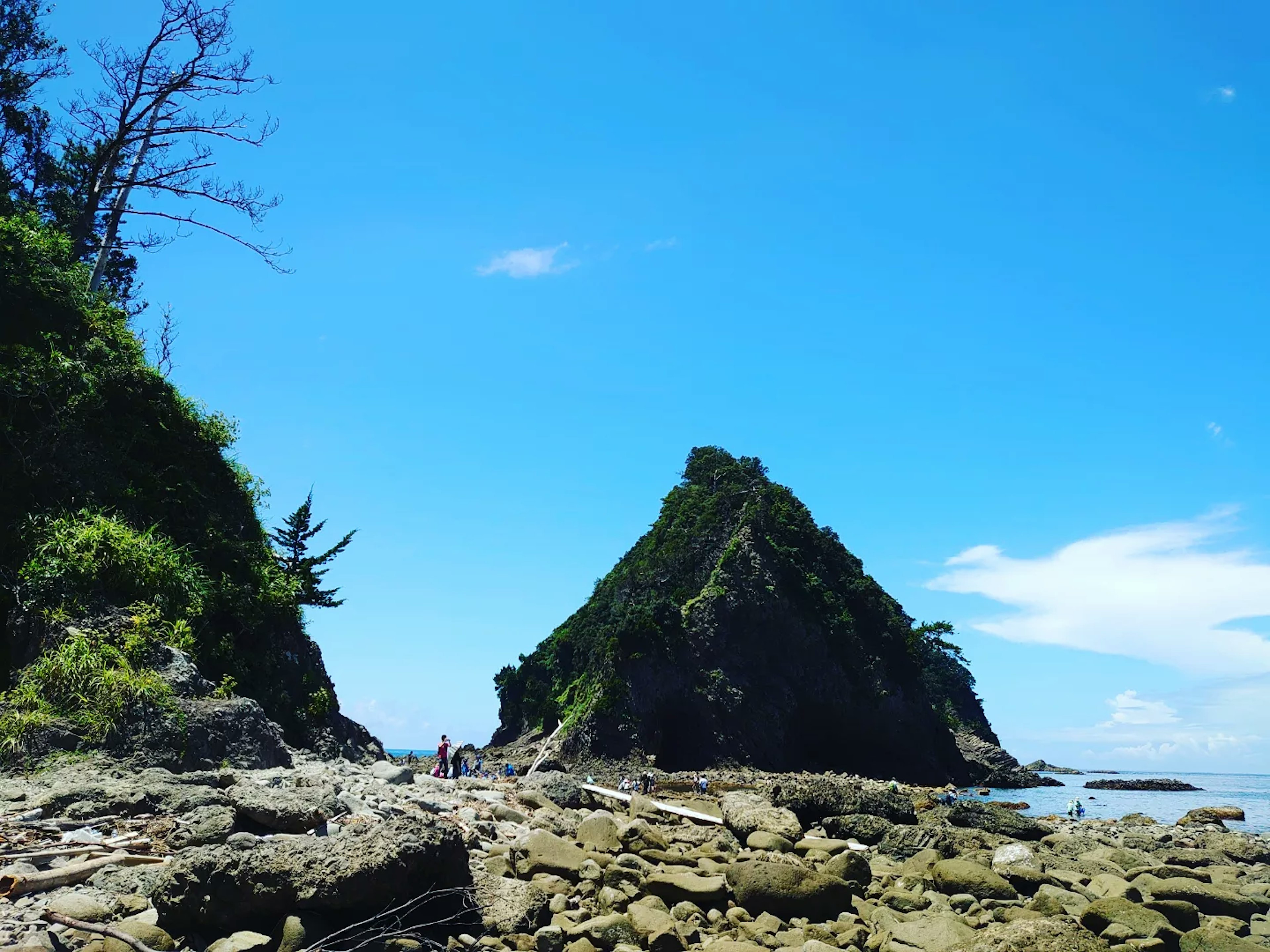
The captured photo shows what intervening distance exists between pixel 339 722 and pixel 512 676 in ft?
173

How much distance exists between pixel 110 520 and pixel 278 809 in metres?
7.98

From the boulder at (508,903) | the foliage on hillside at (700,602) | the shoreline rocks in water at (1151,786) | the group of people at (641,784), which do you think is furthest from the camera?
the shoreline rocks in water at (1151,786)

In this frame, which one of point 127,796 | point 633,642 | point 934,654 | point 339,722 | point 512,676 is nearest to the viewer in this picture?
point 127,796

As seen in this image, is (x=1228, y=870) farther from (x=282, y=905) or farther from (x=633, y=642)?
(x=633, y=642)

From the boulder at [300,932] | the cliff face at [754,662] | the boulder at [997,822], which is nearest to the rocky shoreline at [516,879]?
the boulder at [300,932]

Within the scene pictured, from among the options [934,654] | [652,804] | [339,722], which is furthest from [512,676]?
[652,804]

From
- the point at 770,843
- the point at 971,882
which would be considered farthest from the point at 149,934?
the point at 971,882

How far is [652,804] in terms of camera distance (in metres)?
13.4

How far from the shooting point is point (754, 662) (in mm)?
50656

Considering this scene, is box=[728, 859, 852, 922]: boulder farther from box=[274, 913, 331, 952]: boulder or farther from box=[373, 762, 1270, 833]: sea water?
box=[373, 762, 1270, 833]: sea water

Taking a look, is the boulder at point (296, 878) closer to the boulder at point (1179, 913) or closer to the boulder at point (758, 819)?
the boulder at point (758, 819)

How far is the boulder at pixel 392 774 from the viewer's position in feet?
42.1

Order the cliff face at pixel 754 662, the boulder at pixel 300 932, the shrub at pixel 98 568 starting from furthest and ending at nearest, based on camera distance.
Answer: the cliff face at pixel 754 662 → the shrub at pixel 98 568 → the boulder at pixel 300 932

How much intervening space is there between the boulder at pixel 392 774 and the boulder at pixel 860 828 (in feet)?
23.5
